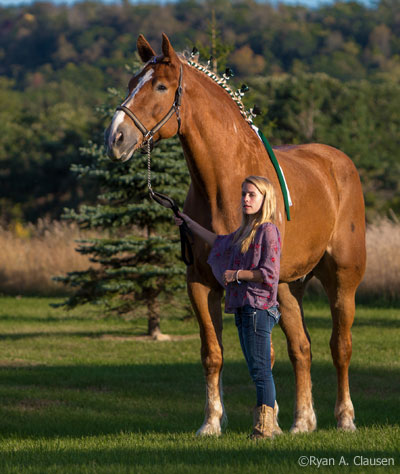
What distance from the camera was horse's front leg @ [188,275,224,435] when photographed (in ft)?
21.2

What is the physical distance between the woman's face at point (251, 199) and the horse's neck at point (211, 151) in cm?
48

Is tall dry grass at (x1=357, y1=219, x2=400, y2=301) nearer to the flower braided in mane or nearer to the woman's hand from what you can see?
the flower braided in mane

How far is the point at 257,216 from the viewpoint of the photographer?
5977 millimetres

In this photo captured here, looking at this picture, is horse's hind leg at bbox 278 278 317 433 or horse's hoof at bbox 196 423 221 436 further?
horse's hind leg at bbox 278 278 317 433

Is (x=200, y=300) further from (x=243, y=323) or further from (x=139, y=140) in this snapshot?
(x=139, y=140)

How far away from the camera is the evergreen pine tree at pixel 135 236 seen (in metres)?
14.7

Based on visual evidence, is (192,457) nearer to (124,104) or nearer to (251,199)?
(251,199)

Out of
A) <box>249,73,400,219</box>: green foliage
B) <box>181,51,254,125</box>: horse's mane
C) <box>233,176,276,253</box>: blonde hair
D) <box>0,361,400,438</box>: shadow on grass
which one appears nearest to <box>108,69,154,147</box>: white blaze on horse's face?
<box>181,51,254,125</box>: horse's mane

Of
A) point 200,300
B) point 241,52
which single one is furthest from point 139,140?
point 241,52

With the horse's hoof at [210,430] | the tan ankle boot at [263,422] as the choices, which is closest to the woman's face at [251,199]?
the tan ankle boot at [263,422]

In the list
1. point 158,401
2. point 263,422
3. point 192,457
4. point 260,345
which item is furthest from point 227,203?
point 158,401

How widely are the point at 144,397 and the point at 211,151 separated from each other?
414 centimetres

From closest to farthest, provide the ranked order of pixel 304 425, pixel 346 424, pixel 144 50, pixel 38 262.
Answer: pixel 144 50 < pixel 304 425 < pixel 346 424 < pixel 38 262

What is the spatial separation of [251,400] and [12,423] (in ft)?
9.11
